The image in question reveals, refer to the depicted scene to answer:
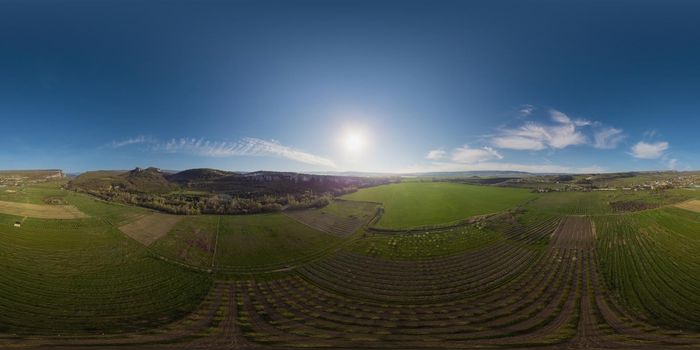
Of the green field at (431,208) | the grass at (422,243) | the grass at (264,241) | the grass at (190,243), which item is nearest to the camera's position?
the grass at (190,243)

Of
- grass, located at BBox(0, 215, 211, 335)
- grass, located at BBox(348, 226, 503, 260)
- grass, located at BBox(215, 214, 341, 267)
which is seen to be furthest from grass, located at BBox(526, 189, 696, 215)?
grass, located at BBox(0, 215, 211, 335)

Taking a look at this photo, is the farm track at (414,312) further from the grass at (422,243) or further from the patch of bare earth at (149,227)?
the patch of bare earth at (149,227)

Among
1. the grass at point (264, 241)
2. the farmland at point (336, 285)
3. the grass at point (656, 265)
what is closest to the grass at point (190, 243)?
the farmland at point (336, 285)

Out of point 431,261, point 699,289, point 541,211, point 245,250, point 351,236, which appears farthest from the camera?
point 541,211

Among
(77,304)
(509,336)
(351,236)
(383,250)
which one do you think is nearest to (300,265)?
(383,250)

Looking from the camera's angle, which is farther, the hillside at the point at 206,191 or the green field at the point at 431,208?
the hillside at the point at 206,191

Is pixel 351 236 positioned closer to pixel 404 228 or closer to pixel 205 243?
pixel 404 228
